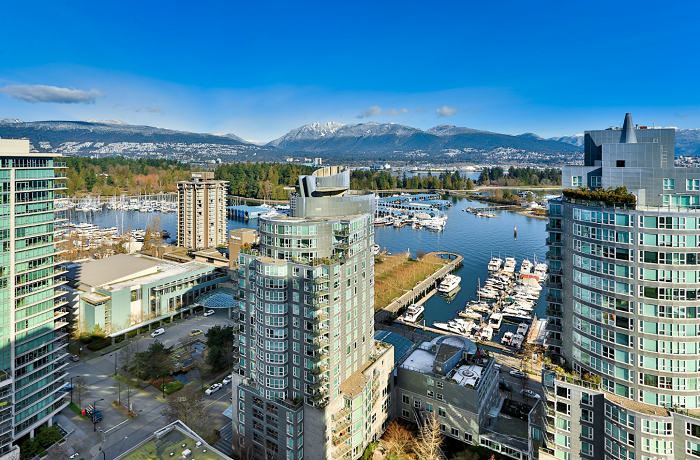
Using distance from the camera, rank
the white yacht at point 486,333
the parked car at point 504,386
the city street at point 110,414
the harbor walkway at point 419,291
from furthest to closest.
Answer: the harbor walkway at point 419,291 → the white yacht at point 486,333 → the parked car at point 504,386 → the city street at point 110,414

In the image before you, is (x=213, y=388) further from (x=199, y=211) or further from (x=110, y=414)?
(x=199, y=211)

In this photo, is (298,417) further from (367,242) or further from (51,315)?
(51,315)

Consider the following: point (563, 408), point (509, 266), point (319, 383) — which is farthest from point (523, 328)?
point (319, 383)

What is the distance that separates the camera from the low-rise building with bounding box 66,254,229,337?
2381 cm

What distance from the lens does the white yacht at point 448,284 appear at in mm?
35625

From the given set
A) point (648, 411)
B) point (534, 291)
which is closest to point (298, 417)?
point (648, 411)

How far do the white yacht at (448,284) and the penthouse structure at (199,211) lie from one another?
78.5 feet

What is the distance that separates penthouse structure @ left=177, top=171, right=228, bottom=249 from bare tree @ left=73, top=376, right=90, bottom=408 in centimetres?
2449

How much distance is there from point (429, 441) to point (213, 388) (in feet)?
33.4

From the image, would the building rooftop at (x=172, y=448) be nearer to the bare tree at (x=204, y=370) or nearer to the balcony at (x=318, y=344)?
the balcony at (x=318, y=344)

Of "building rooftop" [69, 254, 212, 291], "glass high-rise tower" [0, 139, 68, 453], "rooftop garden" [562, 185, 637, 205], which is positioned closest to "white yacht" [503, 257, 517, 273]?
"building rooftop" [69, 254, 212, 291]

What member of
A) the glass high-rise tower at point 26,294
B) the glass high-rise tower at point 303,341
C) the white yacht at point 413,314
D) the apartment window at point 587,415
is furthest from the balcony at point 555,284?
the glass high-rise tower at point 26,294

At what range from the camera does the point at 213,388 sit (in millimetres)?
18688

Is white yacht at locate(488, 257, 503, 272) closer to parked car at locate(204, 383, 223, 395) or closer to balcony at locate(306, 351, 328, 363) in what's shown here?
parked car at locate(204, 383, 223, 395)
